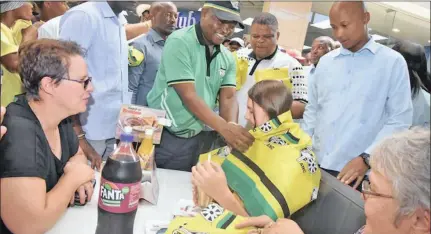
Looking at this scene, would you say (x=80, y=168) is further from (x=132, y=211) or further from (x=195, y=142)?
(x=195, y=142)

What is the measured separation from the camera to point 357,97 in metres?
1.77

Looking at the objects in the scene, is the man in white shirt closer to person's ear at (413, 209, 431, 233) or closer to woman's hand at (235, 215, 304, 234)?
woman's hand at (235, 215, 304, 234)

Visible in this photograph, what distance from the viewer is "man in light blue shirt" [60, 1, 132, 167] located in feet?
5.68

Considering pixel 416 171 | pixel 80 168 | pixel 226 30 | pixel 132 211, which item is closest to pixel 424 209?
pixel 416 171

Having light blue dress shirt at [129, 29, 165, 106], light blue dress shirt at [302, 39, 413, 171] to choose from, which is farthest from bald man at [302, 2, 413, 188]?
light blue dress shirt at [129, 29, 165, 106]

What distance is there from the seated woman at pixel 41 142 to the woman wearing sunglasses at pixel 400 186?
822mm

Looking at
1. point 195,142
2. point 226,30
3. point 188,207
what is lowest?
point 195,142

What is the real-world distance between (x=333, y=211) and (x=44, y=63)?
3.56 feet

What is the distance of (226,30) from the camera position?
1886 mm

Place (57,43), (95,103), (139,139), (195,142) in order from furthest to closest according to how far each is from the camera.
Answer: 1. (195,142)
2. (95,103)
3. (139,139)
4. (57,43)

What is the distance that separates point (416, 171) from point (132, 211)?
0.68 meters

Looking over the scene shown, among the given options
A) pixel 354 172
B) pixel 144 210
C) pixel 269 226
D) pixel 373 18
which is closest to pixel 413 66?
pixel 373 18

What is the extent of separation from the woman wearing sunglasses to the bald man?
0.71 metres

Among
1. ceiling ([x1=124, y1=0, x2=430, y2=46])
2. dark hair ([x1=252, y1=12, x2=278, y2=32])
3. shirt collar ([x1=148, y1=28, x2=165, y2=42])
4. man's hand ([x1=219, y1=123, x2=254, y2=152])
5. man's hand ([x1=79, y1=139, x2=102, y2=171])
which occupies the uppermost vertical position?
ceiling ([x1=124, y1=0, x2=430, y2=46])
